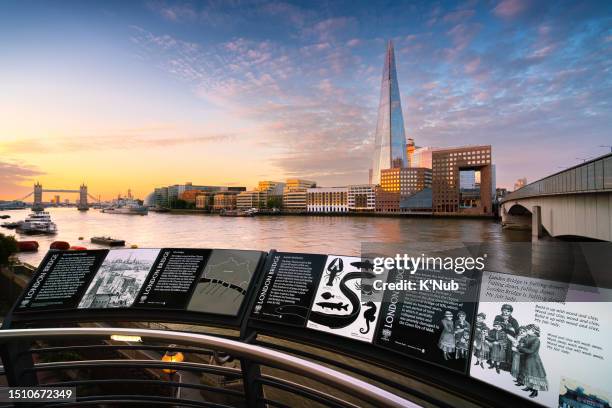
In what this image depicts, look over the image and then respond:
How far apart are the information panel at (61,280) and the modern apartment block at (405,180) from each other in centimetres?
9427

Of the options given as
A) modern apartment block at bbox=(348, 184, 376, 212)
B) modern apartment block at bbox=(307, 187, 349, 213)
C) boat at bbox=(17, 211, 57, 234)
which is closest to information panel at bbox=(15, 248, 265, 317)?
boat at bbox=(17, 211, 57, 234)

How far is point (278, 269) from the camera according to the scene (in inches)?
107

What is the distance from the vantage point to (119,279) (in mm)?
2975

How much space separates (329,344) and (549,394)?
1.12 metres

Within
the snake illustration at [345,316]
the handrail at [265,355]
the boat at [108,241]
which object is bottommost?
the boat at [108,241]

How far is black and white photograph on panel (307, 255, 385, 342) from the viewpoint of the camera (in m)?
2.17

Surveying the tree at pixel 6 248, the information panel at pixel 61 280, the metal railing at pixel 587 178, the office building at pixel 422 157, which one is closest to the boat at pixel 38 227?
the tree at pixel 6 248

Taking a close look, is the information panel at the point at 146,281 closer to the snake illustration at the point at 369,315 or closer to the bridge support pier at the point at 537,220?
the snake illustration at the point at 369,315

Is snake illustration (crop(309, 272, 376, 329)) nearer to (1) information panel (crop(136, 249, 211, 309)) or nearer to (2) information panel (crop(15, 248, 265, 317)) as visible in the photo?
(2) information panel (crop(15, 248, 265, 317))

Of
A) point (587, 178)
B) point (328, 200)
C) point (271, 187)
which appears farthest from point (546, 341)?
point (271, 187)

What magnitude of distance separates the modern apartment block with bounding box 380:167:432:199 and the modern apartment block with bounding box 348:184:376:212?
192 inches

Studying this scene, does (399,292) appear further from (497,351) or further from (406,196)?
(406,196)

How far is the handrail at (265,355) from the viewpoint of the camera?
899mm

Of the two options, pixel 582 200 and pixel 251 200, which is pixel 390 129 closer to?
pixel 251 200
